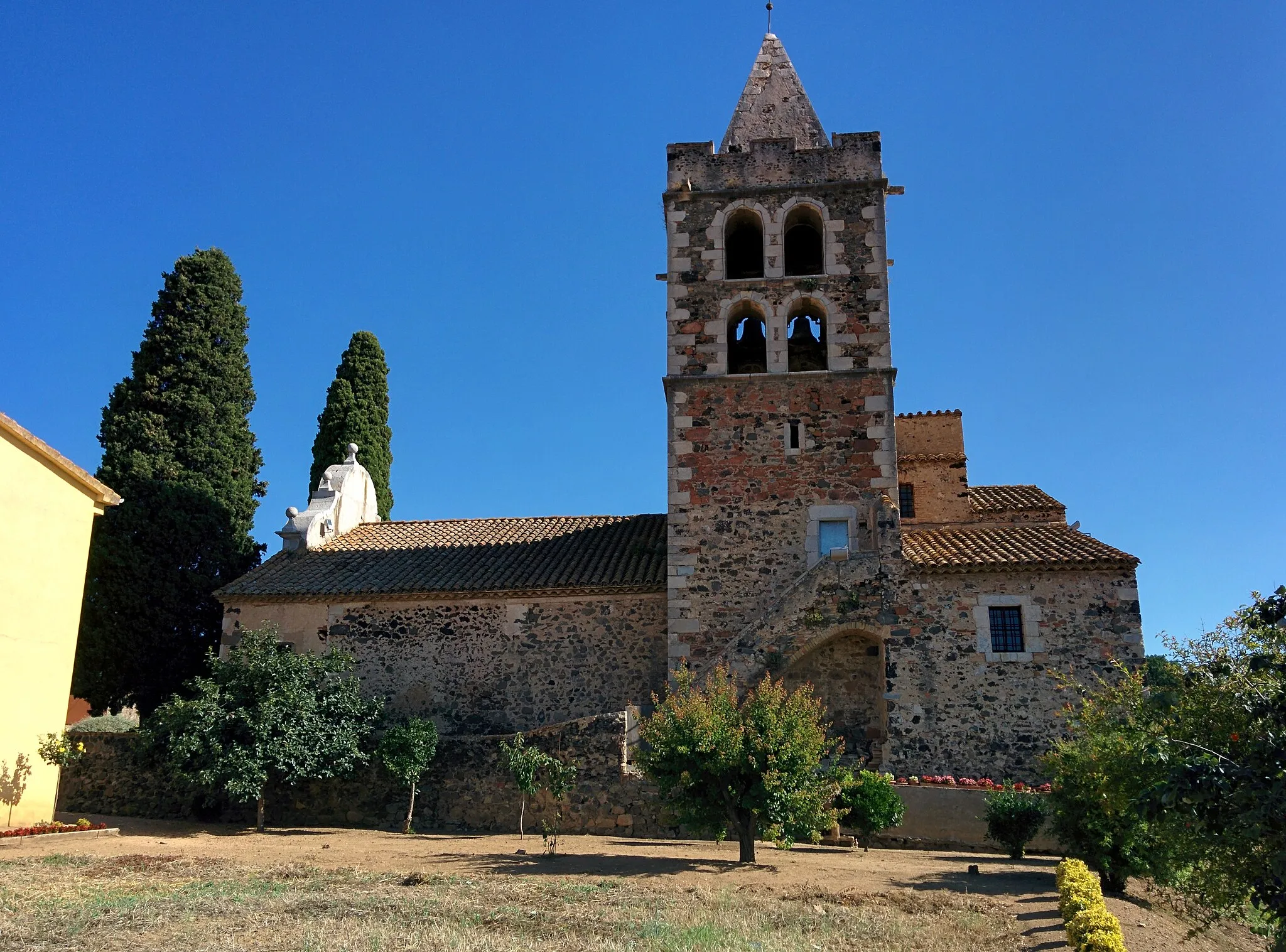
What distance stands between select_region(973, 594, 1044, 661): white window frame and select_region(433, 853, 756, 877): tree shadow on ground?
695cm

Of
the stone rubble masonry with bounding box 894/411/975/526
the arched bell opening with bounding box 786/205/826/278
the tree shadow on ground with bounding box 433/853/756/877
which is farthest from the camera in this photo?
the stone rubble masonry with bounding box 894/411/975/526

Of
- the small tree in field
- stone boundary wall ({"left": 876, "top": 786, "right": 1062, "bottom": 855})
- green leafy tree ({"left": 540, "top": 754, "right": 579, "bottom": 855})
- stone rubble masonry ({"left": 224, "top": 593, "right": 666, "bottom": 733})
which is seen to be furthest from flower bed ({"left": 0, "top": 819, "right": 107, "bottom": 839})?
the small tree in field

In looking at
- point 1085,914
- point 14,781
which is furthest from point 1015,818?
point 14,781

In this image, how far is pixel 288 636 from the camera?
21625 millimetres

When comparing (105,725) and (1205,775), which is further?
(105,725)

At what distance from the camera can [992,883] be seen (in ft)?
41.7

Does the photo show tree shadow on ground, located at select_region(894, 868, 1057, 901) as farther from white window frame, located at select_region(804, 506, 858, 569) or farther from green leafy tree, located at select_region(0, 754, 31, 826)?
green leafy tree, located at select_region(0, 754, 31, 826)

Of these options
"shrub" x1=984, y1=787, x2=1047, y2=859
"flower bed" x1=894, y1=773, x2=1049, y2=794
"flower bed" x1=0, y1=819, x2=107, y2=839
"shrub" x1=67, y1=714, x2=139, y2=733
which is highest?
"shrub" x1=67, y1=714, x2=139, y2=733

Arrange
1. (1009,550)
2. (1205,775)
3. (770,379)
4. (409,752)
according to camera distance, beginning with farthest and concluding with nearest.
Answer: (770,379) → (1009,550) → (409,752) → (1205,775)

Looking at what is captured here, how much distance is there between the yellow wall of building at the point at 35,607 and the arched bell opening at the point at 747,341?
43.9ft

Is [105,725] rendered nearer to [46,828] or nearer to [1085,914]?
[46,828]

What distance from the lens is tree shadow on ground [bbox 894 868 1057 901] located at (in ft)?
39.4

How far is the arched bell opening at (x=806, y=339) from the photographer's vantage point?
2162 centimetres

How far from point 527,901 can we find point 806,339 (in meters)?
14.6
